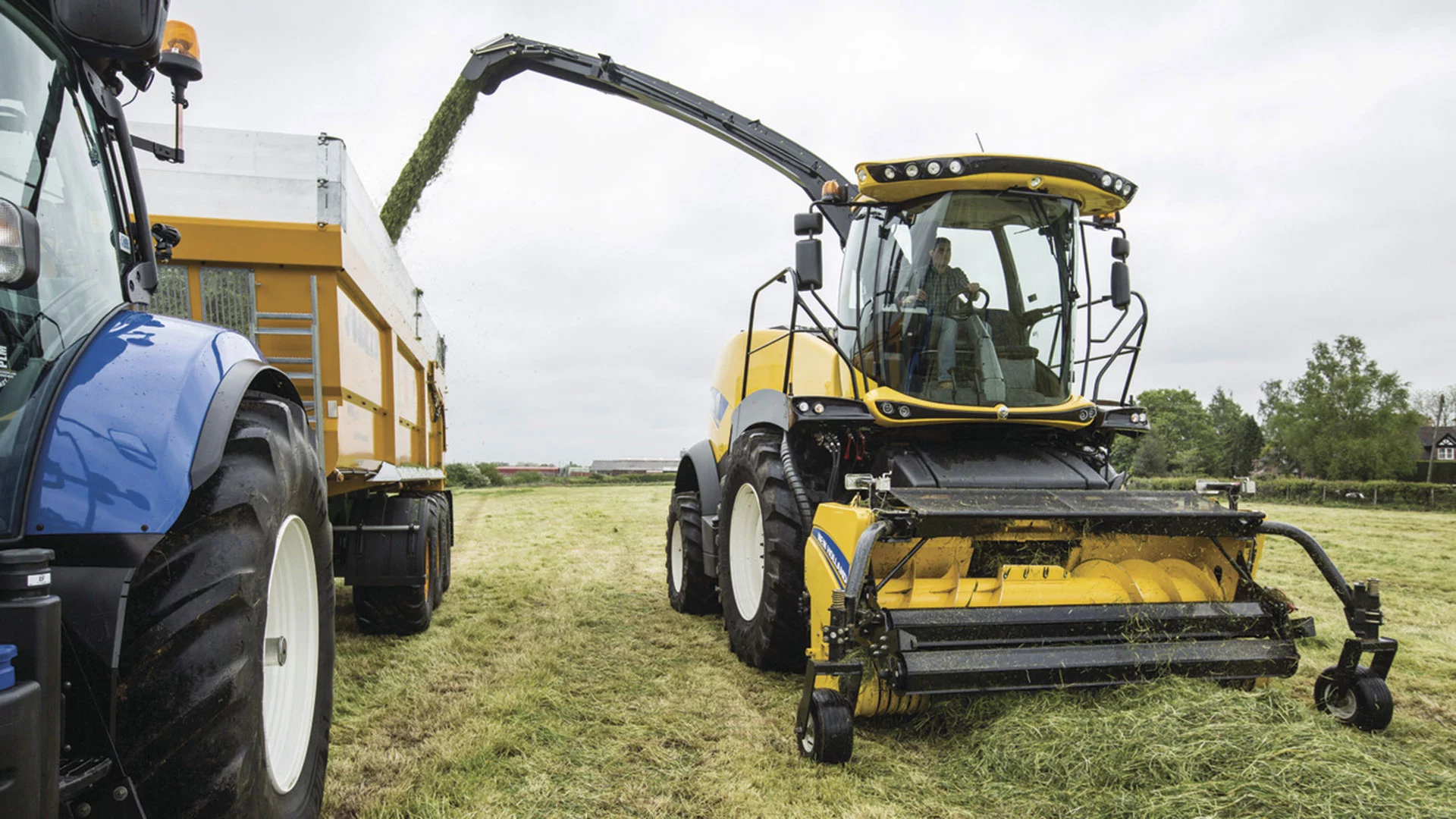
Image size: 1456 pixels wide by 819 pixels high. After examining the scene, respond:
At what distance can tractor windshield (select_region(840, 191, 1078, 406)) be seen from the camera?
464cm

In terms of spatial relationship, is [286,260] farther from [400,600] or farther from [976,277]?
[976,277]

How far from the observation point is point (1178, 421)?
7862 centimetres

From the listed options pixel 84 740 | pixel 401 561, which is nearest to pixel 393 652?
pixel 401 561

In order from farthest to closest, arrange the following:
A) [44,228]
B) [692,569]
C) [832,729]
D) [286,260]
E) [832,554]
Answer: [692,569] → [286,260] → [832,554] → [832,729] → [44,228]

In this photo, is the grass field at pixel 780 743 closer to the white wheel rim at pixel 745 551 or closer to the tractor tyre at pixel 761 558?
the tractor tyre at pixel 761 558

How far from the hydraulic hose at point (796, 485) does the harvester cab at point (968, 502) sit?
0.6 inches

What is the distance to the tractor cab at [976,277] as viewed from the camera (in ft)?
15.0

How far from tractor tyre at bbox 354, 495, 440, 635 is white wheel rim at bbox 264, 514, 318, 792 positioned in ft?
9.84

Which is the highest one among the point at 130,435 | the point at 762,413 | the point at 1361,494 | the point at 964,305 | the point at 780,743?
the point at 964,305

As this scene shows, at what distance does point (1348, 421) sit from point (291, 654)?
53.5 m

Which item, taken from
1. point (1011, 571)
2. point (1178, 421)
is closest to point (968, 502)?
point (1011, 571)

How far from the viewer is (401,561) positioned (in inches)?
221

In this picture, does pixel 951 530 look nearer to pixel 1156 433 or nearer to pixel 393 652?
pixel 393 652

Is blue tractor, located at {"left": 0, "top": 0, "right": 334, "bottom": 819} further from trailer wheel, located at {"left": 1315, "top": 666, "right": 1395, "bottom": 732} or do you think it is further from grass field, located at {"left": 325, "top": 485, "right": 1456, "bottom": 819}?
trailer wheel, located at {"left": 1315, "top": 666, "right": 1395, "bottom": 732}
